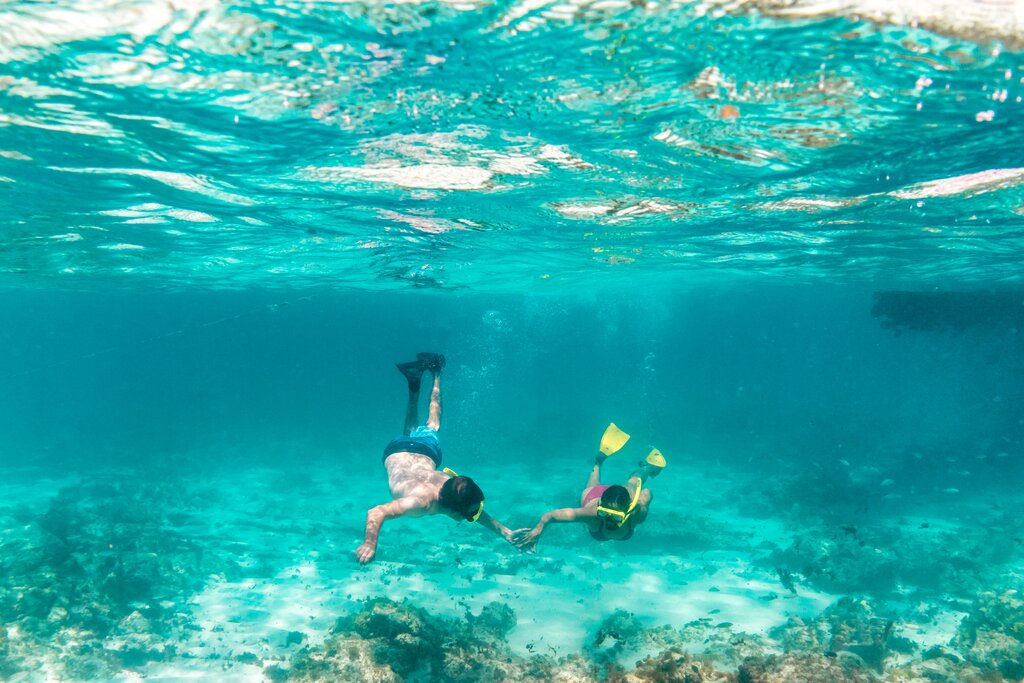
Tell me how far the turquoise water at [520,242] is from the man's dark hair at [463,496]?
2.65 meters

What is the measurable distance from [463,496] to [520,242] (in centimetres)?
1386

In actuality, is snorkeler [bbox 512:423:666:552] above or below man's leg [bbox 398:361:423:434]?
below

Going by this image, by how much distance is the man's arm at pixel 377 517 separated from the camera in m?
6.35

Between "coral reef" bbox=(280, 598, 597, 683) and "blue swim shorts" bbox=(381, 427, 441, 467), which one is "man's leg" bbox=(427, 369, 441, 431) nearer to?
"blue swim shorts" bbox=(381, 427, 441, 467)

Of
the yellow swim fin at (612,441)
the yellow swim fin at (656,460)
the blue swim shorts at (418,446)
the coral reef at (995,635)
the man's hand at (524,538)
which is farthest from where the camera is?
the yellow swim fin at (656,460)

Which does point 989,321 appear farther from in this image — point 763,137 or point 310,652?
point 310,652

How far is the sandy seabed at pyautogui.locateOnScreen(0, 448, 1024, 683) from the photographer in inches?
356

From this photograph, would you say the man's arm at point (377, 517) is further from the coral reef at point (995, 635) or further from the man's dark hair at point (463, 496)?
the coral reef at point (995, 635)

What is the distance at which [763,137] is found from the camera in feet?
29.3

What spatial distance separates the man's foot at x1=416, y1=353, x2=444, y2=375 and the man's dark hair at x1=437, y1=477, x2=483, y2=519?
17.7 ft

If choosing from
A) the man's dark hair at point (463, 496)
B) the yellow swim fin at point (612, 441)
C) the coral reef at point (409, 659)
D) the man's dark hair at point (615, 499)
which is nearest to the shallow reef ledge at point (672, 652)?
the coral reef at point (409, 659)

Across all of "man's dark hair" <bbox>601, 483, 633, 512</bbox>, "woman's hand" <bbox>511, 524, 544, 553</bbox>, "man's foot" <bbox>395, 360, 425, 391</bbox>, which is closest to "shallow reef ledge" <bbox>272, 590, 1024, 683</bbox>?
"woman's hand" <bbox>511, 524, 544, 553</bbox>

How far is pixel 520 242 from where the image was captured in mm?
Result: 19984

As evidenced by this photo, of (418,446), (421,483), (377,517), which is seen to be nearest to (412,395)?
(418,446)
